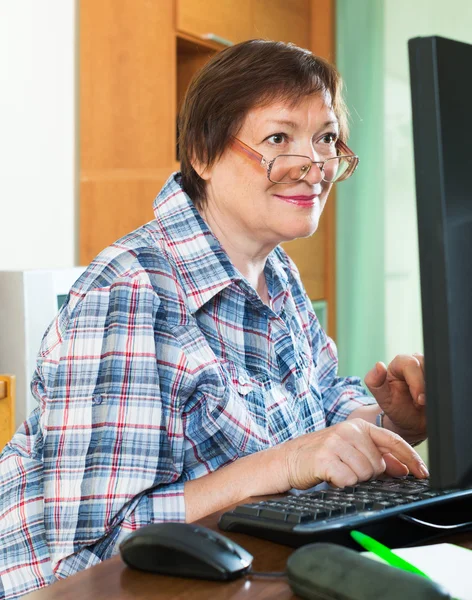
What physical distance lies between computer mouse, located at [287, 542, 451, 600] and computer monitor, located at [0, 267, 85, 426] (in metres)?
1.14

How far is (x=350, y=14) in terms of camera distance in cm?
354

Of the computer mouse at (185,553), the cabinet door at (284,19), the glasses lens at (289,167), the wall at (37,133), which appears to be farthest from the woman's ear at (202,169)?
the cabinet door at (284,19)

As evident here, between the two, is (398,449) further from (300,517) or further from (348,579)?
(348,579)

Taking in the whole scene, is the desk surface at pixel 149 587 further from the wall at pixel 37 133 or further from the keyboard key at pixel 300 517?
the wall at pixel 37 133

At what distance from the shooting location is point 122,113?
2596 mm

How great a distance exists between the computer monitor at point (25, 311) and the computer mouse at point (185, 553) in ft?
3.40

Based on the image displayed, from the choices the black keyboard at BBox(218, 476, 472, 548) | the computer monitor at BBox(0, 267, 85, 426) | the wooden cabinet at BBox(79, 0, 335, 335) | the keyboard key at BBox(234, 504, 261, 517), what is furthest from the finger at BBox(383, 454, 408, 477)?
the wooden cabinet at BBox(79, 0, 335, 335)

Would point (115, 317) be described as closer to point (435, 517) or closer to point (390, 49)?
point (435, 517)

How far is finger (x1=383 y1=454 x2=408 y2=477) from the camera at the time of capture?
35.4 inches

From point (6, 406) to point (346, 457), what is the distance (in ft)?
2.35

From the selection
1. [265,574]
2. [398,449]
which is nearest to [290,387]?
[398,449]

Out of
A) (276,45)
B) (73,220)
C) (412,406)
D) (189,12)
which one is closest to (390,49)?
(189,12)

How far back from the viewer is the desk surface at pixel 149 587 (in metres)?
0.58

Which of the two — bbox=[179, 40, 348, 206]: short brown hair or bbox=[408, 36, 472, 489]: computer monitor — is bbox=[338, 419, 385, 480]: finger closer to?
bbox=[408, 36, 472, 489]: computer monitor
